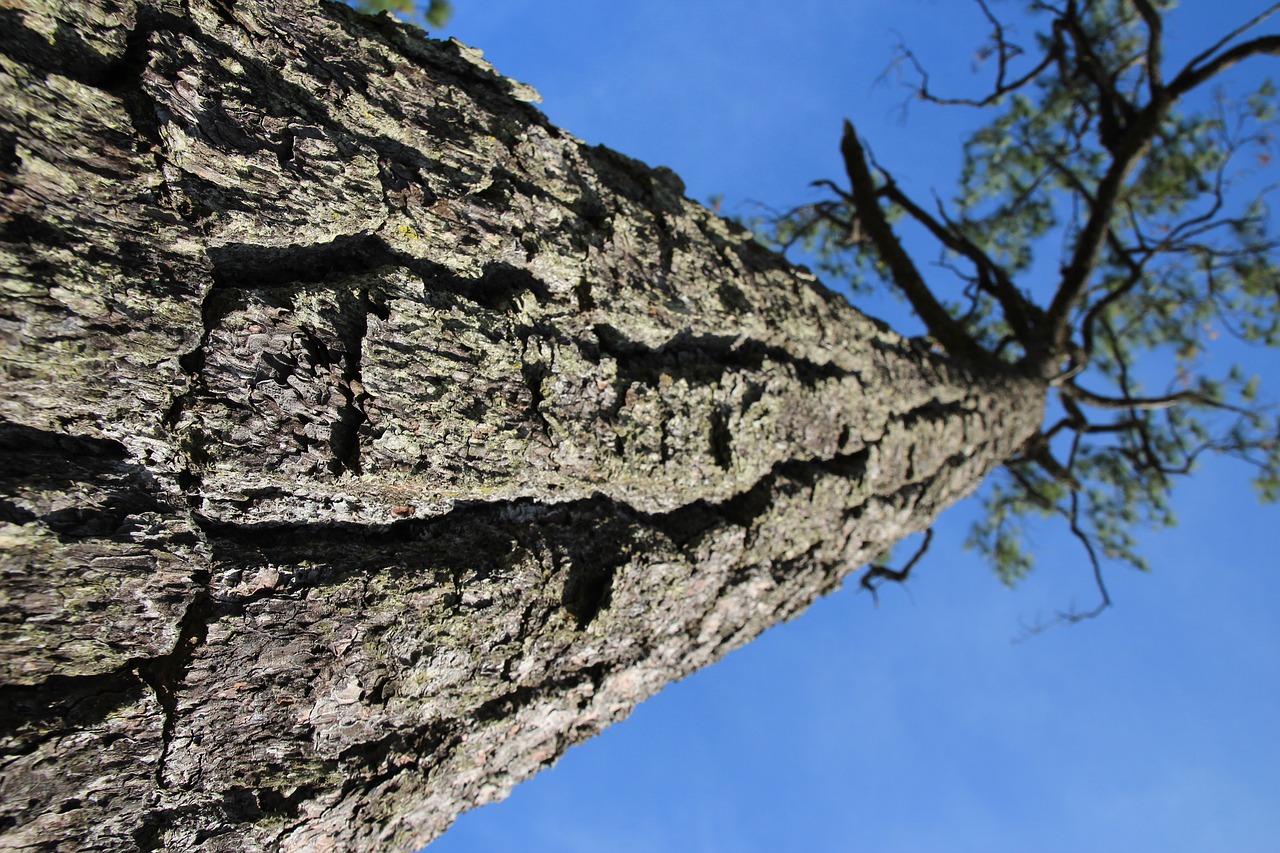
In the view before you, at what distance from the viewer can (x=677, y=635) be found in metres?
2.19

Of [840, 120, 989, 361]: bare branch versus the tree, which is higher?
[840, 120, 989, 361]: bare branch

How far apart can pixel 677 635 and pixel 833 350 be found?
1380 mm

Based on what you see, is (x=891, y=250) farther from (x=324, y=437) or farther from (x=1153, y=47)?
(x=324, y=437)

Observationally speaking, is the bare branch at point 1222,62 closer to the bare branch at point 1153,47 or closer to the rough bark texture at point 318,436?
the bare branch at point 1153,47

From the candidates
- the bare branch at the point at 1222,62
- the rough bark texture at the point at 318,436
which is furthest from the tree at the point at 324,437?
the bare branch at the point at 1222,62

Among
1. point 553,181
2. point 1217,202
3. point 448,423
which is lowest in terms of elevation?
point 448,423

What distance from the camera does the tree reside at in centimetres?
104

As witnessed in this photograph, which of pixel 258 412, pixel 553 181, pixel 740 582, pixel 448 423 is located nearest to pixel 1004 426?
pixel 740 582

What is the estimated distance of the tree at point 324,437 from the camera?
104 cm

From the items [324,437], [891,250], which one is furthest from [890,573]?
[324,437]

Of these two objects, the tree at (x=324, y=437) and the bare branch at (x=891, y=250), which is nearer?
the tree at (x=324, y=437)

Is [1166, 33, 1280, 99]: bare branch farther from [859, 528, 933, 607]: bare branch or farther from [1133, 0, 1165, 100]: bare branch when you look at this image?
[859, 528, 933, 607]: bare branch

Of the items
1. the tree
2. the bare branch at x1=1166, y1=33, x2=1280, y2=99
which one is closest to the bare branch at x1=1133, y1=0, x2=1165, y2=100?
the bare branch at x1=1166, y1=33, x2=1280, y2=99

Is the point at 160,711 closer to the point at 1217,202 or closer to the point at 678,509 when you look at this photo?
the point at 678,509
